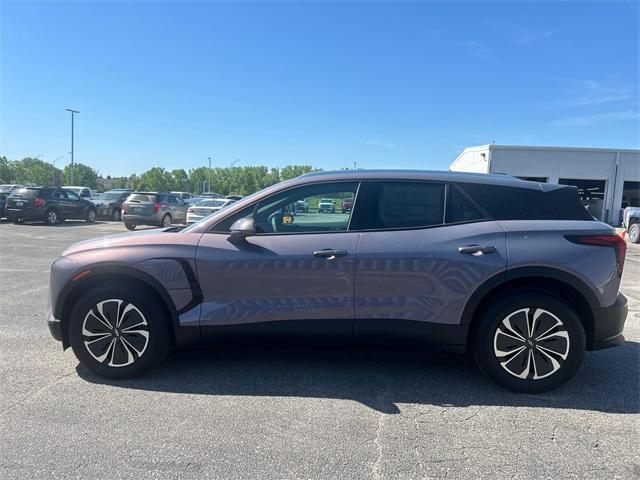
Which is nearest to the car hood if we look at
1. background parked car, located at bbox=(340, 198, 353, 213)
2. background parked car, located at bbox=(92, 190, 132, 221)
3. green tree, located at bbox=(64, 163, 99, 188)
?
background parked car, located at bbox=(340, 198, 353, 213)

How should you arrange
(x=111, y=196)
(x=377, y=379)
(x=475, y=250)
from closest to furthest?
(x=475, y=250) < (x=377, y=379) < (x=111, y=196)

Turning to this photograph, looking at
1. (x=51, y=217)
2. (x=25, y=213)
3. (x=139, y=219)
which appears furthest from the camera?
(x=51, y=217)

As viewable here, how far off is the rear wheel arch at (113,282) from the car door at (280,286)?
12.2 inches

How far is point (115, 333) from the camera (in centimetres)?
369

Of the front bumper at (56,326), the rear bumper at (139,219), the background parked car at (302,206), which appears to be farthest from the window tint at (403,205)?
the rear bumper at (139,219)

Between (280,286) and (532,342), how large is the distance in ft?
6.61

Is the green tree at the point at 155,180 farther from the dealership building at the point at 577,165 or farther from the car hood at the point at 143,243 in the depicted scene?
the car hood at the point at 143,243

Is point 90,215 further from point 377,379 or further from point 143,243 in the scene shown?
point 377,379

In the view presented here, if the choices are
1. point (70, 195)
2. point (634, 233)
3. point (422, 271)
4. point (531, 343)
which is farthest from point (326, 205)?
point (70, 195)

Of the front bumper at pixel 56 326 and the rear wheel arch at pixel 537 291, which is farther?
the front bumper at pixel 56 326

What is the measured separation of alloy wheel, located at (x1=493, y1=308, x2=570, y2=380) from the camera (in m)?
3.52

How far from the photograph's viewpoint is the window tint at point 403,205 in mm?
3678

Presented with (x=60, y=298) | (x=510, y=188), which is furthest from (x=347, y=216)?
(x=60, y=298)

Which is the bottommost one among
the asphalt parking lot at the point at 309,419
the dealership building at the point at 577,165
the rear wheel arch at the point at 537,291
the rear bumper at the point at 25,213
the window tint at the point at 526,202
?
the asphalt parking lot at the point at 309,419
